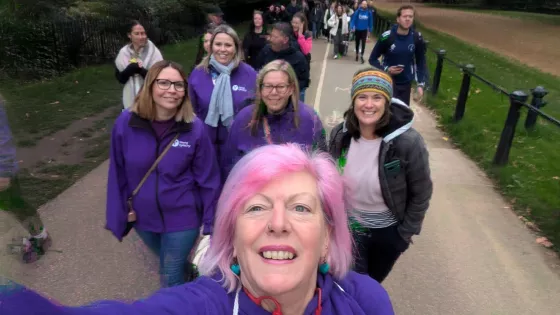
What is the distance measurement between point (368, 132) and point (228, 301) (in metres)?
1.51

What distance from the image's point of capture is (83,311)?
1024mm

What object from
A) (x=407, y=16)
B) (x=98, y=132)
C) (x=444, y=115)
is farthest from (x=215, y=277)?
(x=444, y=115)

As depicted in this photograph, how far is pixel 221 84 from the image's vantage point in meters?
4.27

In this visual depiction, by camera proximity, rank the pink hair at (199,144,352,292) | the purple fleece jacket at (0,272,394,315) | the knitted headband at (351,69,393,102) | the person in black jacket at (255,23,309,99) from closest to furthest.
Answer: the purple fleece jacket at (0,272,394,315)
the pink hair at (199,144,352,292)
the knitted headband at (351,69,393,102)
the person in black jacket at (255,23,309,99)

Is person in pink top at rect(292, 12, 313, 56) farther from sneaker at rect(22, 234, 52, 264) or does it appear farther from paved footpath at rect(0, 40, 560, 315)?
sneaker at rect(22, 234, 52, 264)

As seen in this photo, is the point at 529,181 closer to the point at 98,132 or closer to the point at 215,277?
the point at 215,277

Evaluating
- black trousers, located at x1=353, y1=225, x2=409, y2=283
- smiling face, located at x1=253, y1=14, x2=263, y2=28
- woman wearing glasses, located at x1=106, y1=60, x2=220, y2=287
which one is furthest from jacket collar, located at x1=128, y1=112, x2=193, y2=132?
smiling face, located at x1=253, y1=14, x2=263, y2=28

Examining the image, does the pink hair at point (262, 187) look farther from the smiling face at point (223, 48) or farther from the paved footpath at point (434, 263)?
the smiling face at point (223, 48)

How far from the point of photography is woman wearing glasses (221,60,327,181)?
327cm

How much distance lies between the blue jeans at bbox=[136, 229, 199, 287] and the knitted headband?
1.39 meters

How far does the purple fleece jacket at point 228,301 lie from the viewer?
1410mm

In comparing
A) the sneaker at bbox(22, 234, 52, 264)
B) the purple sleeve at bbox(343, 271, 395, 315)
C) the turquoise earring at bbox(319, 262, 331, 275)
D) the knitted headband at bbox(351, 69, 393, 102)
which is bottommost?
the sneaker at bbox(22, 234, 52, 264)

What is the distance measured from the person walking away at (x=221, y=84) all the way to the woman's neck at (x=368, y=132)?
1687 millimetres

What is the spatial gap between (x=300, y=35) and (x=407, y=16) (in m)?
2.55
